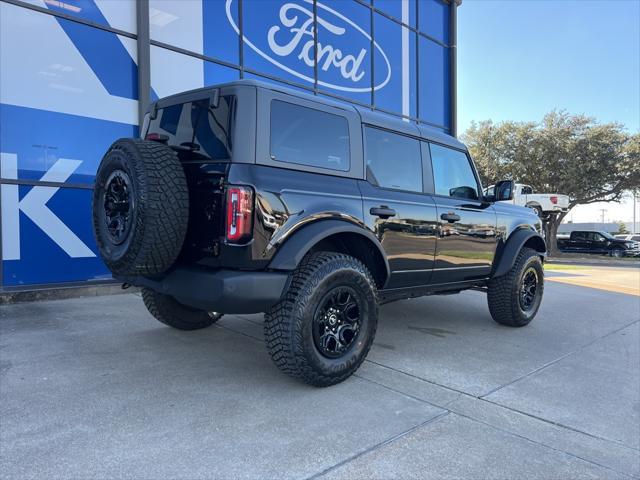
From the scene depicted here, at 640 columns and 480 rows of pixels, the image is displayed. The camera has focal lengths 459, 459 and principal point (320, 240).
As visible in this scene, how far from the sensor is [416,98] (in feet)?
41.2

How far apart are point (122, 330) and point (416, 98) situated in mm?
10372

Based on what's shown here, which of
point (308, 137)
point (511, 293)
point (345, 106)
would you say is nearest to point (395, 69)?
point (511, 293)

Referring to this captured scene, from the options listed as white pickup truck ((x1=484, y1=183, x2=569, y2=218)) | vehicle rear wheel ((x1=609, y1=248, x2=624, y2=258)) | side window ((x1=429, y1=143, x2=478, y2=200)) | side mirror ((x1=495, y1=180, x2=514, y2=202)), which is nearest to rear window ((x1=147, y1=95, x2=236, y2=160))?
side window ((x1=429, y1=143, x2=478, y2=200))

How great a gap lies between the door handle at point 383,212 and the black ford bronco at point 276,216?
0.01 metres

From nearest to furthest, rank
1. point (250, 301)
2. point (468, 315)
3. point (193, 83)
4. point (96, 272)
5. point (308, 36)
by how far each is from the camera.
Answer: point (250, 301)
point (468, 315)
point (96, 272)
point (193, 83)
point (308, 36)

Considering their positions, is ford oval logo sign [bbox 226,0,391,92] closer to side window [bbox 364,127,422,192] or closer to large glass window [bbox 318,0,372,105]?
large glass window [bbox 318,0,372,105]

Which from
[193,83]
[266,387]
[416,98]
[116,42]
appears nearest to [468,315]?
[266,387]

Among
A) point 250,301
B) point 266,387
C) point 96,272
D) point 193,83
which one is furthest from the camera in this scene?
point 193,83

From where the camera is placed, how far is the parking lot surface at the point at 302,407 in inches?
89.0

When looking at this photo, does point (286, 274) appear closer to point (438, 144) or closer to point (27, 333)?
point (438, 144)

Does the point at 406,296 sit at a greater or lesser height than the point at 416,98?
lesser

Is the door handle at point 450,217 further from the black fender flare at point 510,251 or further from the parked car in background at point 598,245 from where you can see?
the parked car in background at point 598,245

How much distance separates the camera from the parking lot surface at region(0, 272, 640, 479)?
2262 mm

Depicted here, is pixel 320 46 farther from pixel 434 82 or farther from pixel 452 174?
pixel 452 174
